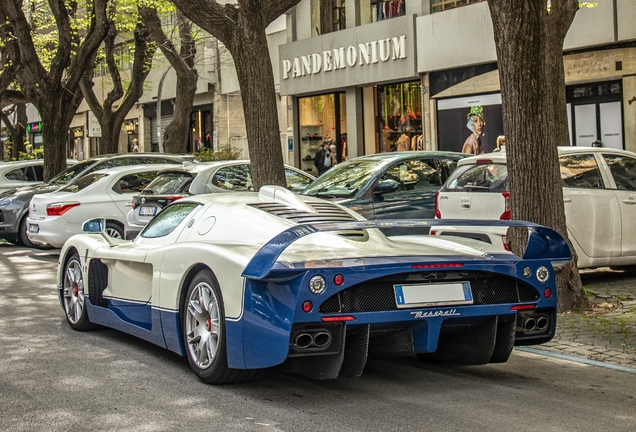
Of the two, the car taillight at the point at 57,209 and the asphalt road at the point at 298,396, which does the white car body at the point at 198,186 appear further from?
the asphalt road at the point at 298,396

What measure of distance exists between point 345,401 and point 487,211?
18.4 feet

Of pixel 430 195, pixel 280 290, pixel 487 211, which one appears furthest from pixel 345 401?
pixel 430 195

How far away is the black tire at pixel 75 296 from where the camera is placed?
834cm

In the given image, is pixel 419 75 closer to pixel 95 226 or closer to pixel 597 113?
pixel 597 113

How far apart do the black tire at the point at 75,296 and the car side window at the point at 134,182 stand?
25.0ft

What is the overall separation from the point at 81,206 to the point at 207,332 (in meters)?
10.0

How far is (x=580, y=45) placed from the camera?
21.5 meters

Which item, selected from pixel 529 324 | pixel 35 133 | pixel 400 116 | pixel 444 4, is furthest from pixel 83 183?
pixel 35 133

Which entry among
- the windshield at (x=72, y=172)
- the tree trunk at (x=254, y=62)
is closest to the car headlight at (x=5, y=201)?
the windshield at (x=72, y=172)

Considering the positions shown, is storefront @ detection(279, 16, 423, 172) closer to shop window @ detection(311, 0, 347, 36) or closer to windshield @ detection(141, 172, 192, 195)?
shop window @ detection(311, 0, 347, 36)

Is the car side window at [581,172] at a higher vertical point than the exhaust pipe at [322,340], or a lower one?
higher

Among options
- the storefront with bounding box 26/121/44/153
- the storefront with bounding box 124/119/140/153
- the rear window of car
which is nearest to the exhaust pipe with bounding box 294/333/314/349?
the rear window of car

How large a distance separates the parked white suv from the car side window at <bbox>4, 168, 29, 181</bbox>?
1273 centimetres

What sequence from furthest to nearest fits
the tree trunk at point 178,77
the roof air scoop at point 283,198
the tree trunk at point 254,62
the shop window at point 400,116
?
the shop window at point 400,116 → the tree trunk at point 178,77 → the tree trunk at point 254,62 → the roof air scoop at point 283,198
